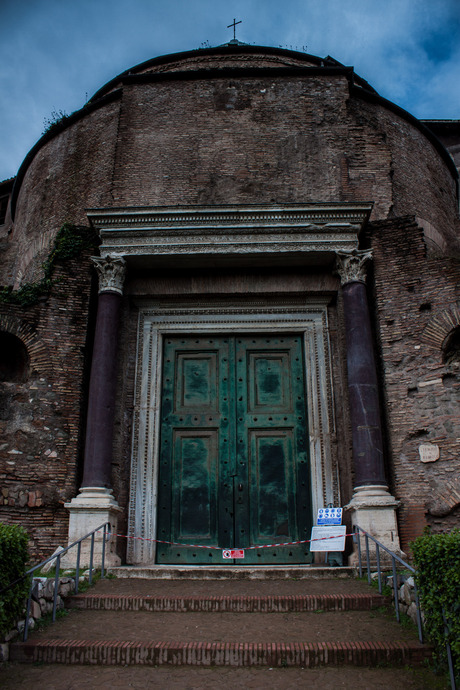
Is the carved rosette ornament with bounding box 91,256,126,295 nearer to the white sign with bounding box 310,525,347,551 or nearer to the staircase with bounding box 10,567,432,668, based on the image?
the staircase with bounding box 10,567,432,668

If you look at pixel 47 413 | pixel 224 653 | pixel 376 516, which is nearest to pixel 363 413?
pixel 376 516

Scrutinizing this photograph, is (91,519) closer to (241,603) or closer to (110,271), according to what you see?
(241,603)

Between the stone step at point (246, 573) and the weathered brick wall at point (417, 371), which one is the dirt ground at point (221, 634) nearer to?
the stone step at point (246, 573)

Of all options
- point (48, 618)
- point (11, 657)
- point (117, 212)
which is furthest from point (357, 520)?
point (117, 212)

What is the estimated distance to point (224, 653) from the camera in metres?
5.09

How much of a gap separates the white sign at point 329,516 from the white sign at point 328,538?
0.29 feet

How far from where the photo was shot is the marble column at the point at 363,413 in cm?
810

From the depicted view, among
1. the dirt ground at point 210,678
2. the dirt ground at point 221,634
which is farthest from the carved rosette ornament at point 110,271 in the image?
the dirt ground at point 210,678

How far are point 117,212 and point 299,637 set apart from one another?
6844mm

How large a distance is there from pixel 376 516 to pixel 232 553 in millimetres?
2028

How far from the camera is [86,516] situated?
821 cm

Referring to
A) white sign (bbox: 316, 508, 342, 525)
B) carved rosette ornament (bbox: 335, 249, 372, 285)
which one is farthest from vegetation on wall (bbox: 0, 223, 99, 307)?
white sign (bbox: 316, 508, 342, 525)

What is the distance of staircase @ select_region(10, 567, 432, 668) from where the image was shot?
5066mm

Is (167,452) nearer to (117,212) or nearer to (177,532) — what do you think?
(177,532)
